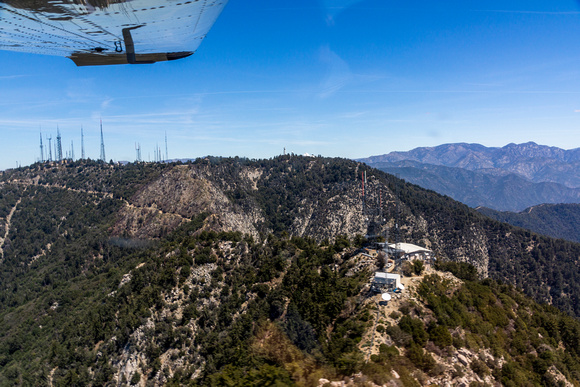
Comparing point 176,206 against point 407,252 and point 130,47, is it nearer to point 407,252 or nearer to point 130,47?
point 407,252

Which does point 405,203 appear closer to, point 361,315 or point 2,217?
point 361,315

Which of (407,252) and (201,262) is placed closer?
(407,252)

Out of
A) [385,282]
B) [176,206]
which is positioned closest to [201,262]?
A: [385,282]

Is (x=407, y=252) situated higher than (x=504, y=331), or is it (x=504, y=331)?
(x=407, y=252)

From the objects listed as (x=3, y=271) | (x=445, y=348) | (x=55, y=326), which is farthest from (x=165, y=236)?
(x=445, y=348)

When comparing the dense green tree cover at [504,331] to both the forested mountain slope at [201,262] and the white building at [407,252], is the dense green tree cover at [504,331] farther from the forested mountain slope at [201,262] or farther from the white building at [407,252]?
the forested mountain slope at [201,262]

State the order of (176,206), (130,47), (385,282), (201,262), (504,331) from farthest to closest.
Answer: (176,206), (201,262), (504,331), (385,282), (130,47)

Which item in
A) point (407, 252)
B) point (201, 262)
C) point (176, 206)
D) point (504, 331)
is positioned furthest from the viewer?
point (176, 206)

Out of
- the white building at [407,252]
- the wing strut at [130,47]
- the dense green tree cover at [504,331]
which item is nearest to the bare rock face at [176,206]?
the white building at [407,252]
